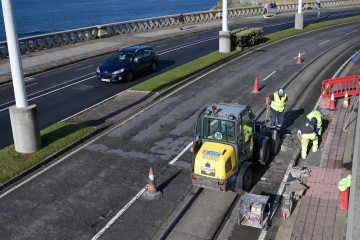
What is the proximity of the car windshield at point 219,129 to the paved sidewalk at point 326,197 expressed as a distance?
112 inches

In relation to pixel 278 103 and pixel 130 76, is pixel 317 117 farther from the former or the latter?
pixel 130 76

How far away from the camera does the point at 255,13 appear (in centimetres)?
6619

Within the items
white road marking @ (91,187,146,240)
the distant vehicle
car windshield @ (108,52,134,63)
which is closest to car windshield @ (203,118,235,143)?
white road marking @ (91,187,146,240)

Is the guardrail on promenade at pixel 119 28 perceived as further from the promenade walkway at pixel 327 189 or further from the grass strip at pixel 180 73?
the promenade walkway at pixel 327 189

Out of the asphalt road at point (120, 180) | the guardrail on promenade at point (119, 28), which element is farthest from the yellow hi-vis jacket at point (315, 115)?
the guardrail on promenade at point (119, 28)

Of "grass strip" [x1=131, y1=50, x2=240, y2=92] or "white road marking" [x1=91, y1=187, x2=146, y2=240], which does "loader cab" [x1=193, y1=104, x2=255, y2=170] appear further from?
"grass strip" [x1=131, y1=50, x2=240, y2=92]

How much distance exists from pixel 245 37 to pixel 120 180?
22.9 metres

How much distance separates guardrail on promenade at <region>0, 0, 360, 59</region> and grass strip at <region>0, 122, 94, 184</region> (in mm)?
17548

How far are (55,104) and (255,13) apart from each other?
51607mm

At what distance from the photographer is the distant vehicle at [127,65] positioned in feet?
79.6

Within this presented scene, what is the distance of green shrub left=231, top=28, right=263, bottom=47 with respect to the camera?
107 ft

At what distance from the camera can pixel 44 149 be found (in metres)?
15.4

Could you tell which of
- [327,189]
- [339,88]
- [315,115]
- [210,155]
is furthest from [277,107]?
[339,88]

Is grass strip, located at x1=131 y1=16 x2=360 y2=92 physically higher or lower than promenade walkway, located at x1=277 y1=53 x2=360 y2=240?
higher
